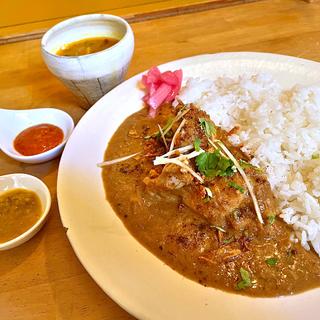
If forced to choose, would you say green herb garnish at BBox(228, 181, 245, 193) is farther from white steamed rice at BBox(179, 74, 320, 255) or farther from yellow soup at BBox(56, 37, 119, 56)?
yellow soup at BBox(56, 37, 119, 56)

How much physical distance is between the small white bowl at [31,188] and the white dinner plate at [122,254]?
12 cm

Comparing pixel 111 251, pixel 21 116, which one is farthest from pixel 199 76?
pixel 111 251

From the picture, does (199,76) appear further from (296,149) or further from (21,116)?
(21,116)

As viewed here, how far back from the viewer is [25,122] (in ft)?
7.63

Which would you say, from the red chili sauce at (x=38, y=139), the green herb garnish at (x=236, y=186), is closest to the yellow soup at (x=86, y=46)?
the red chili sauce at (x=38, y=139)

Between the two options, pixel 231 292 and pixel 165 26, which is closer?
pixel 231 292

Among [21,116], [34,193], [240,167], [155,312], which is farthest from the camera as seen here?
[21,116]

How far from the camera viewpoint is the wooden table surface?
155cm

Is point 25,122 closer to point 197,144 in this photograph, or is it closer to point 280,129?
point 197,144

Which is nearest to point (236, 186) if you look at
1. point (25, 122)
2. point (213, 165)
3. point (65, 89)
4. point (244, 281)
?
point (213, 165)

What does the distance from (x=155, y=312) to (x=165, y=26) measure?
2.64 meters

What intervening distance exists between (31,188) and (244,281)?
3.86ft

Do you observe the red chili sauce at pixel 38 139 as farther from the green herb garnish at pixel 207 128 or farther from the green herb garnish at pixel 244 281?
the green herb garnish at pixel 244 281

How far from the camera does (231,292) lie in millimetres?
1428
